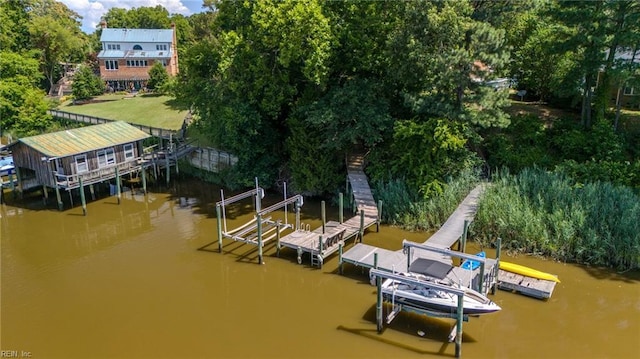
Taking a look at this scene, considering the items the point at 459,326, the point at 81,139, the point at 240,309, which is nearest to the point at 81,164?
the point at 81,139

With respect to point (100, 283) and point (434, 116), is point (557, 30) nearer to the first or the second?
point (434, 116)

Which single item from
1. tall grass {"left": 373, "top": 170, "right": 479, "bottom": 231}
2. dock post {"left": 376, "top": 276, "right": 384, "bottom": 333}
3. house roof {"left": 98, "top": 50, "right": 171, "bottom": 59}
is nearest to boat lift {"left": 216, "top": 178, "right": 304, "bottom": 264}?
tall grass {"left": 373, "top": 170, "right": 479, "bottom": 231}

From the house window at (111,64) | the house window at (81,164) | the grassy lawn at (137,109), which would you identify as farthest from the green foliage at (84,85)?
the house window at (81,164)

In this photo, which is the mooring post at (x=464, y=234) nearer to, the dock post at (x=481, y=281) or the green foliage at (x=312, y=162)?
the dock post at (x=481, y=281)

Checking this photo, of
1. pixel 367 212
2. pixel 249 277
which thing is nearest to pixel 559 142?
pixel 367 212

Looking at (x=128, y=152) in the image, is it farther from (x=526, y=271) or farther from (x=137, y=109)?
(x=526, y=271)

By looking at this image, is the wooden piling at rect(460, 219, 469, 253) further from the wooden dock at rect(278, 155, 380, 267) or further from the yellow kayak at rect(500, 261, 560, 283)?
the wooden dock at rect(278, 155, 380, 267)
